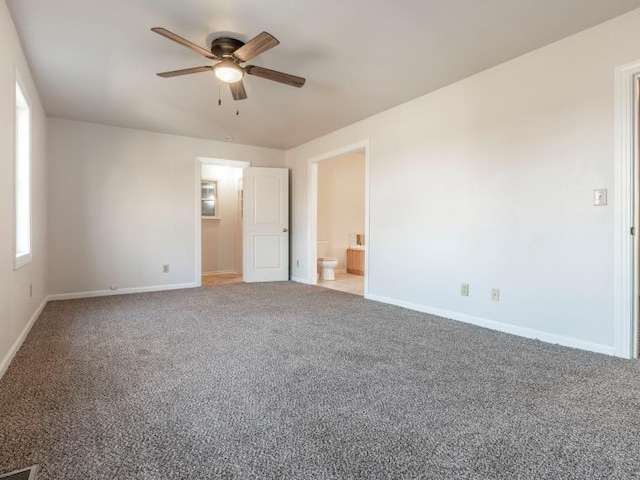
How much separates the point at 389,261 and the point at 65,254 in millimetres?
4301

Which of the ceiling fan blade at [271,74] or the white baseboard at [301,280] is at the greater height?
the ceiling fan blade at [271,74]

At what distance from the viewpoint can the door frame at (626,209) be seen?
7.80 ft

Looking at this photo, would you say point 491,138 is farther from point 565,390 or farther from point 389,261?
point 565,390

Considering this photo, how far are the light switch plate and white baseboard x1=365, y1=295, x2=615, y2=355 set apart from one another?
40.6 inches

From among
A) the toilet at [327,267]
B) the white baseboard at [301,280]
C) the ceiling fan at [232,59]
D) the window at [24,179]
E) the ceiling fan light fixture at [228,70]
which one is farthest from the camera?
the toilet at [327,267]

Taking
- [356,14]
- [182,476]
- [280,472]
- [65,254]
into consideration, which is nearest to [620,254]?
[356,14]

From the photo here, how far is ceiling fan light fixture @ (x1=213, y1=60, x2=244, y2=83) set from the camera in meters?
2.67

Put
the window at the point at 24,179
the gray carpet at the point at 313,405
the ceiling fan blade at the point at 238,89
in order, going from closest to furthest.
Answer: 1. the gray carpet at the point at 313,405
2. the ceiling fan blade at the point at 238,89
3. the window at the point at 24,179

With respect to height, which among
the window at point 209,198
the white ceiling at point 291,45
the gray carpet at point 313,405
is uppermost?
the white ceiling at point 291,45

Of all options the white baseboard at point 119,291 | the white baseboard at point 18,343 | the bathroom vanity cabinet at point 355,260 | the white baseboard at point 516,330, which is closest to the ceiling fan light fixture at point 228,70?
the white baseboard at point 18,343

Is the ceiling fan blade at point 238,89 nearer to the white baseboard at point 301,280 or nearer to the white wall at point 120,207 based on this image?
the white wall at point 120,207

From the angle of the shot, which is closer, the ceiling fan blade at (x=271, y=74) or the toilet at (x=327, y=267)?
the ceiling fan blade at (x=271, y=74)

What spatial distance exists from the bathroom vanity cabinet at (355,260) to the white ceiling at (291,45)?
336cm

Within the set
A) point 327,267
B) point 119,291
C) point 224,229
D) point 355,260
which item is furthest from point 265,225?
point 119,291
